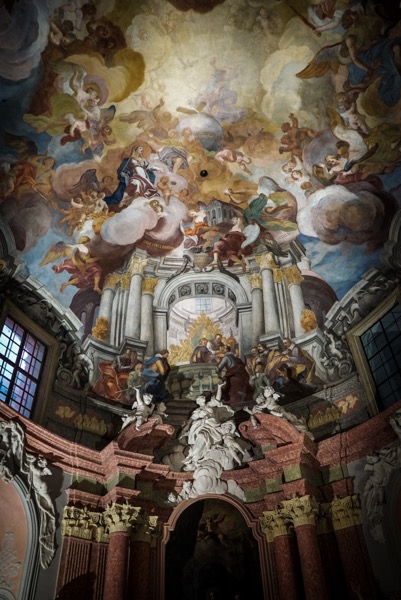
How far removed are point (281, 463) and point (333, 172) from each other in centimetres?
969

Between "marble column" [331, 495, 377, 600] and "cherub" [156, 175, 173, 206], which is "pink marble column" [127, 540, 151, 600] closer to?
"marble column" [331, 495, 377, 600]

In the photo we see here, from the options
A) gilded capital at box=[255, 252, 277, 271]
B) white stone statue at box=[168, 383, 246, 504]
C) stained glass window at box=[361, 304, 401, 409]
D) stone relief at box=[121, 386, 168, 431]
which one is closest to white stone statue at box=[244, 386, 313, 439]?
white stone statue at box=[168, 383, 246, 504]

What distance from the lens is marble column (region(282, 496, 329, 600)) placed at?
12.8m

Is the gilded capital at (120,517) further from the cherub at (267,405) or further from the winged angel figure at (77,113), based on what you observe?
the winged angel figure at (77,113)

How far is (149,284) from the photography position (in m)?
19.5

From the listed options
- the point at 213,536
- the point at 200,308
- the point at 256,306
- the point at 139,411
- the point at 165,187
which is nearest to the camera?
the point at 213,536

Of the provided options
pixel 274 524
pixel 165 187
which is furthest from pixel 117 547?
pixel 165 187

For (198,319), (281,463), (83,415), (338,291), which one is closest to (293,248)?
(338,291)

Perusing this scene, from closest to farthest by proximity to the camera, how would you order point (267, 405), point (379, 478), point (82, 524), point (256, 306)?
point (82, 524) < point (379, 478) < point (267, 405) < point (256, 306)

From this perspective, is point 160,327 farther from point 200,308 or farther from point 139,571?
point 139,571

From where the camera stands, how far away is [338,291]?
58.9 ft

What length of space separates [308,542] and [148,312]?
9.40 metres

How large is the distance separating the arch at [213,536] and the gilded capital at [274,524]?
0.23m

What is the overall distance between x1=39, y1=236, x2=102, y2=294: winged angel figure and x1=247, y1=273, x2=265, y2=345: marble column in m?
5.67
